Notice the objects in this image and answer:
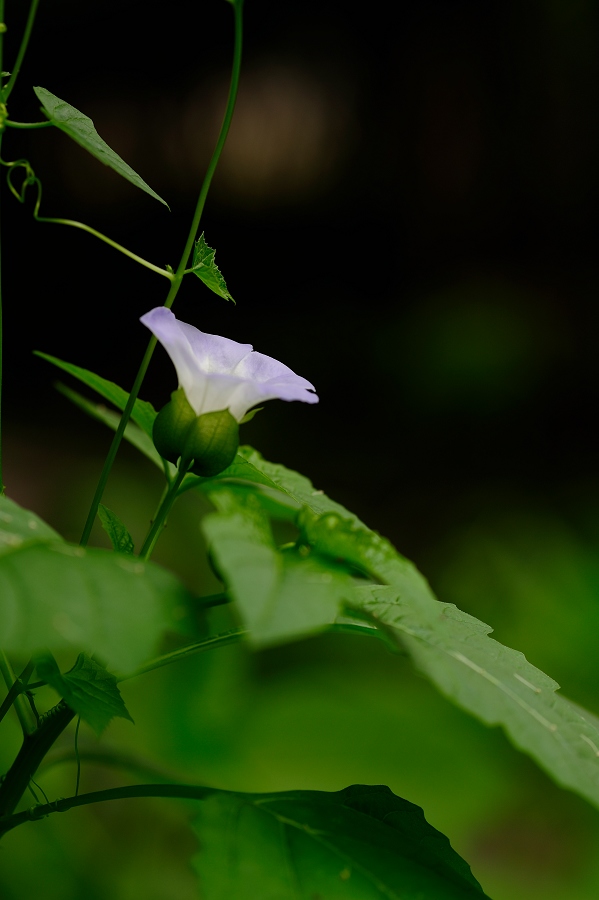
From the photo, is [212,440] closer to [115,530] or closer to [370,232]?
[115,530]

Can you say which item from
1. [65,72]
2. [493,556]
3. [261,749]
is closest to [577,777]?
[261,749]

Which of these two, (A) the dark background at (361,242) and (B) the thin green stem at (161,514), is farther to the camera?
(A) the dark background at (361,242)

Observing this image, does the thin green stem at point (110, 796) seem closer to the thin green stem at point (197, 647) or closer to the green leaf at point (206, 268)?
the thin green stem at point (197, 647)

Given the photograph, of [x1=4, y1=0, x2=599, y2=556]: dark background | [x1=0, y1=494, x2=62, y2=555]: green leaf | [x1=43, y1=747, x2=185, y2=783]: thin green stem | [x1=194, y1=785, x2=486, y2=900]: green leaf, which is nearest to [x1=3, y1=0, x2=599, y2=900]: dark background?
[x1=4, y1=0, x2=599, y2=556]: dark background

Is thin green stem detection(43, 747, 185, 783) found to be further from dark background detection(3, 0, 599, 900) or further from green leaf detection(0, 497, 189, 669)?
dark background detection(3, 0, 599, 900)

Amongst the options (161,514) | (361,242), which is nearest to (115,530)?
(161,514)

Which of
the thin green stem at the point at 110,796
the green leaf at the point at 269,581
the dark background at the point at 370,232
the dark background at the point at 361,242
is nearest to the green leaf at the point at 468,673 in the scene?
the green leaf at the point at 269,581

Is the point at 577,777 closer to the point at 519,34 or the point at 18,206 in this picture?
the point at 18,206
